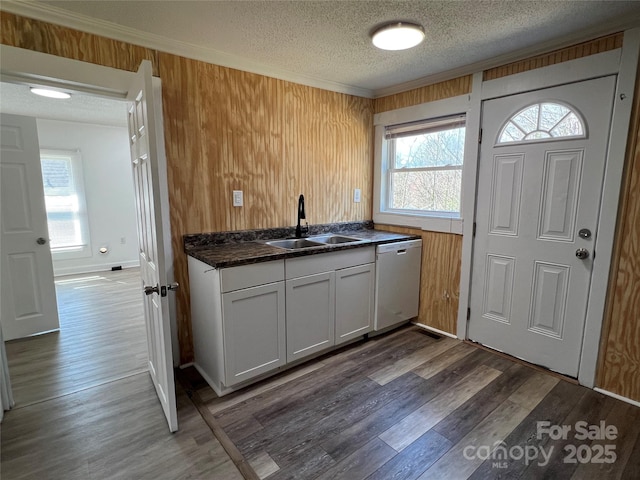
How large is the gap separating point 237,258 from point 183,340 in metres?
0.95

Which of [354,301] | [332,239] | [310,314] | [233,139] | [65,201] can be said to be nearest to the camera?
[310,314]

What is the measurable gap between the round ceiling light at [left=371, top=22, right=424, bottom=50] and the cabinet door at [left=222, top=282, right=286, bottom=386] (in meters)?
1.71

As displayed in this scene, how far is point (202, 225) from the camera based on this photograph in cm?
247

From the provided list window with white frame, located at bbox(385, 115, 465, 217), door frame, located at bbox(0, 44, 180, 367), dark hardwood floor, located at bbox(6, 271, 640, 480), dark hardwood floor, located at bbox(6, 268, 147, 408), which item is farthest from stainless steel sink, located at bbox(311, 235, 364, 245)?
dark hardwood floor, located at bbox(6, 268, 147, 408)

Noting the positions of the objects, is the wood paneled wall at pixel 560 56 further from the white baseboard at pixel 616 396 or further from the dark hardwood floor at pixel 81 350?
the dark hardwood floor at pixel 81 350

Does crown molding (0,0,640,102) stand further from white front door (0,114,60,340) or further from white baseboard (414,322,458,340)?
white baseboard (414,322,458,340)

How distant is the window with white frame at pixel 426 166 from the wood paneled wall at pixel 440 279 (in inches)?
10.0

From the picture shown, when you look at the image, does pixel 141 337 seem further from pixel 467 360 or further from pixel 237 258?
pixel 467 360

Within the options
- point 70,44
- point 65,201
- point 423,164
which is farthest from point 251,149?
point 65,201

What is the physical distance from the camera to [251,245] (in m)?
2.51

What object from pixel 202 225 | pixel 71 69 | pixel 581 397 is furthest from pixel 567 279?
pixel 71 69

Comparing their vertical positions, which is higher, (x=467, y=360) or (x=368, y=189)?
(x=368, y=189)

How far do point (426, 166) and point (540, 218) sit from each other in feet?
3.66

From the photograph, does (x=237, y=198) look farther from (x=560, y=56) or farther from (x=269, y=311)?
(x=560, y=56)
